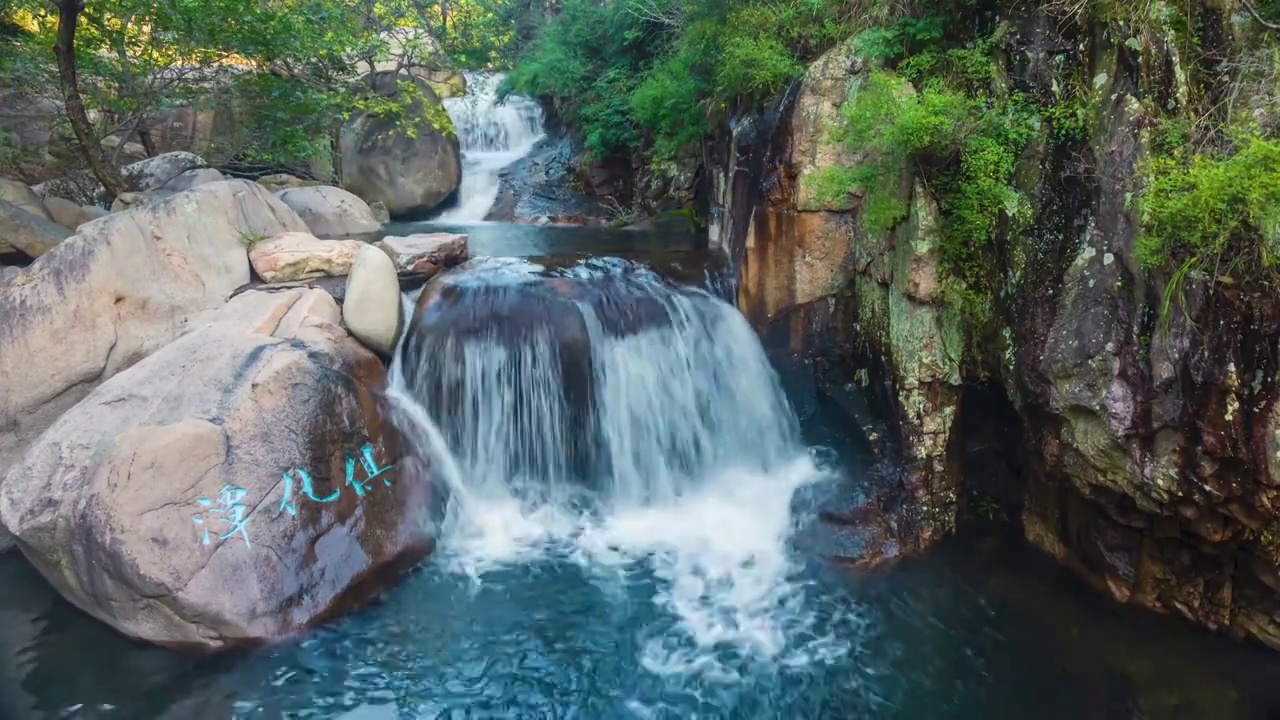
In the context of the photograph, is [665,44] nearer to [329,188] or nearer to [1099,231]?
[329,188]

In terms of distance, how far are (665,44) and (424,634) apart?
30.2 ft

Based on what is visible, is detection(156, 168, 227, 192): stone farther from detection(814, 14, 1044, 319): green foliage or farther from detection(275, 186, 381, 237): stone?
detection(814, 14, 1044, 319): green foliage

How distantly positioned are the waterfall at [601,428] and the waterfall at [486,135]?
21.7 ft

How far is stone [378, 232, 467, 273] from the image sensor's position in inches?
288

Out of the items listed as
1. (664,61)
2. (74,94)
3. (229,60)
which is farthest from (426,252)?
(664,61)

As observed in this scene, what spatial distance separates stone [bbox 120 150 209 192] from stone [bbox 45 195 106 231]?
1268 millimetres

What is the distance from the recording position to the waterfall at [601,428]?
5.91 m

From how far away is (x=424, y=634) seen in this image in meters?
4.86

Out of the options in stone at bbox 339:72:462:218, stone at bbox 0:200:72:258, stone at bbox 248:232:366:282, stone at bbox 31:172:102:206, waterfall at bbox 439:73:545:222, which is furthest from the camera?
waterfall at bbox 439:73:545:222

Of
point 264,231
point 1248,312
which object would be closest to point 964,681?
point 1248,312

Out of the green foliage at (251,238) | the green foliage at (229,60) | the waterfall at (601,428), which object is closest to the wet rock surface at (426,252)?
the waterfall at (601,428)

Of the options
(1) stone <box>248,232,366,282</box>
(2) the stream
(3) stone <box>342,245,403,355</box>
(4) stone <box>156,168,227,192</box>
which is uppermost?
(4) stone <box>156,168,227,192</box>

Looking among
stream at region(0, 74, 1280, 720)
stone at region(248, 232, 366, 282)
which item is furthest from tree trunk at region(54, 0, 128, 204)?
stream at region(0, 74, 1280, 720)

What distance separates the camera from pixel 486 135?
48.2ft
